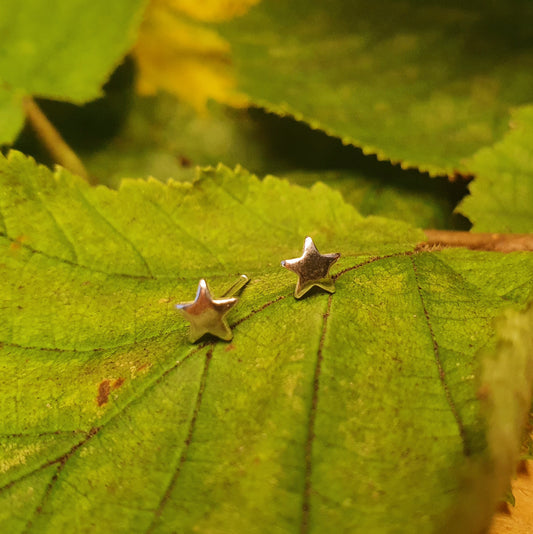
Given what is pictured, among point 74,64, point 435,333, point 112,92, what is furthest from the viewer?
point 112,92

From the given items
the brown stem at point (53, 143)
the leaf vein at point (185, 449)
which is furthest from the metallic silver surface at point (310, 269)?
the brown stem at point (53, 143)

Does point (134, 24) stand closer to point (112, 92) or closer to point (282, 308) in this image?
point (112, 92)

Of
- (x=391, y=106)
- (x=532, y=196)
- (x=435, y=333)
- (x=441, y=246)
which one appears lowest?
(x=435, y=333)

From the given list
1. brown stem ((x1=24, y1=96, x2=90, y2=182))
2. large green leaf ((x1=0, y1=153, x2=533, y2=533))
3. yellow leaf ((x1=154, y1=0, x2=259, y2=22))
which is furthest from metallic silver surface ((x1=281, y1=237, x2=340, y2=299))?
yellow leaf ((x1=154, y1=0, x2=259, y2=22))

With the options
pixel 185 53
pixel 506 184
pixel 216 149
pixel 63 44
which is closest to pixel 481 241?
pixel 506 184

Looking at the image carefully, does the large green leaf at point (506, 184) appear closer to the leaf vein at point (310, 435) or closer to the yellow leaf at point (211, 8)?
the leaf vein at point (310, 435)

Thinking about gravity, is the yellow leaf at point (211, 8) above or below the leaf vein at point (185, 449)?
above

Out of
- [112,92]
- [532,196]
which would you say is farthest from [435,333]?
[112,92]
